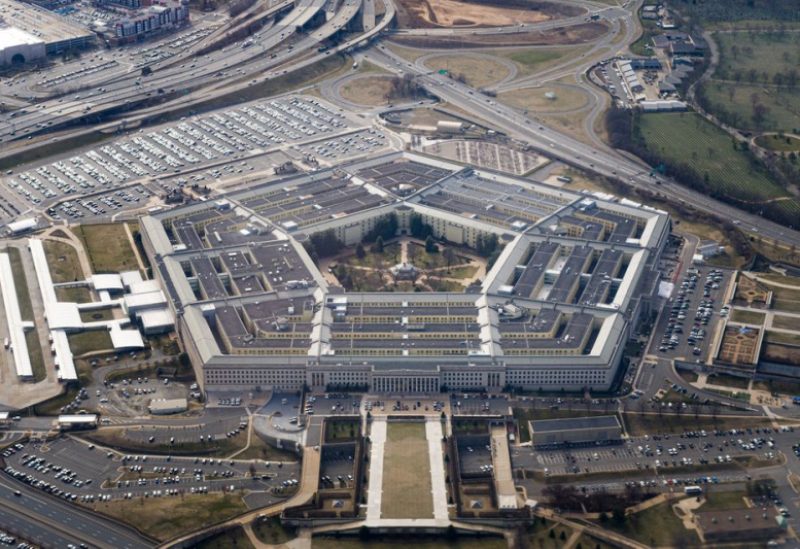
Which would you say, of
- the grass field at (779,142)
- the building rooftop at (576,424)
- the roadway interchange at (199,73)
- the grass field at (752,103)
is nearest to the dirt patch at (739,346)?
the building rooftop at (576,424)

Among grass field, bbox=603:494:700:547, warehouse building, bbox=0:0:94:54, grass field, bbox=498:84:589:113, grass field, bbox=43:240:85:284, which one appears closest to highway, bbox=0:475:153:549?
grass field, bbox=603:494:700:547

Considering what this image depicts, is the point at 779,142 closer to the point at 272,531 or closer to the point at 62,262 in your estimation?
the point at 62,262

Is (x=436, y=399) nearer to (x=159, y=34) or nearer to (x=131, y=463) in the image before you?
(x=131, y=463)

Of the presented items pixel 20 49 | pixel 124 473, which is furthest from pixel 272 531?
pixel 20 49

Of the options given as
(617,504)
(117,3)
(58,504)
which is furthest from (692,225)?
(117,3)

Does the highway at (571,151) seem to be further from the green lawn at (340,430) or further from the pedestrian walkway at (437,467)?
the green lawn at (340,430)

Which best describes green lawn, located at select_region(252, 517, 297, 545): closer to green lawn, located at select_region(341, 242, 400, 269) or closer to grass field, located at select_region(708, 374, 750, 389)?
grass field, located at select_region(708, 374, 750, 389)
